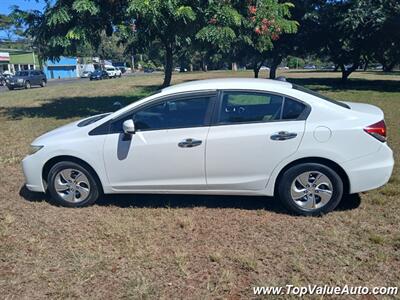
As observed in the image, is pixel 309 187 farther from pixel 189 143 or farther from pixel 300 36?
pixel 300 36

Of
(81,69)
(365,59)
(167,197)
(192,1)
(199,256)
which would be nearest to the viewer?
(199,256)

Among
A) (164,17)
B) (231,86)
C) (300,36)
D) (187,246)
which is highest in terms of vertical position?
(300,36)

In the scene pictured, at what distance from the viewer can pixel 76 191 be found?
500cm

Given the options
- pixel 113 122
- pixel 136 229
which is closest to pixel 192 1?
pixel 113 122

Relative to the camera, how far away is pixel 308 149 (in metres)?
4.37

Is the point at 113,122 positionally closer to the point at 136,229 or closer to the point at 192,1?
the point at 136,229

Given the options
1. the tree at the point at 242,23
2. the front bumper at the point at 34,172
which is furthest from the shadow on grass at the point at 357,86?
the front bumper at the point at 34,172

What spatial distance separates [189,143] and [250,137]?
2.27 feet

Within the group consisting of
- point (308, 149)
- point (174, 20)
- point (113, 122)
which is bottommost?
point (308, 149)

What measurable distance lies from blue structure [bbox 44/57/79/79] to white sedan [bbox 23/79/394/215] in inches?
2778

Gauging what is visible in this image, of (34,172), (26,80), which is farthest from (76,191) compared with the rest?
(26,80)

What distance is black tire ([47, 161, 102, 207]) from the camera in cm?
487

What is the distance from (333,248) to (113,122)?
9.22 ft

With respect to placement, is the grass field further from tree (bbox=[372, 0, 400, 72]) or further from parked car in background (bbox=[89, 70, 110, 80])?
parked car in background (bbox=[89, 70, 110, 80])
